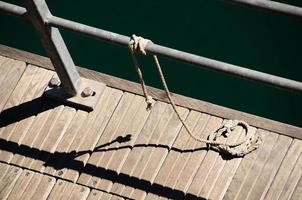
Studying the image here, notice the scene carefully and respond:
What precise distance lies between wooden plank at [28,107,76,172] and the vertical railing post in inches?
6.1

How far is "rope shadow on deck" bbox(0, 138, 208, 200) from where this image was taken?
4016 mm

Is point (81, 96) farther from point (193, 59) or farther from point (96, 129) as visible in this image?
point (193, 59)

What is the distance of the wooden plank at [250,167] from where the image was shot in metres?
3.97

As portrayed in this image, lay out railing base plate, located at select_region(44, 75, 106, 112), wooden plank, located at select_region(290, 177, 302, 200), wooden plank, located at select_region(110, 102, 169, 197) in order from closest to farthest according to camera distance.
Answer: wooden plank, located at select_region(290, 177, 302, 200) → wooden plank, located at select_region(110, 102, 169, 197) → railing base plate, located at select_region(44, 75, 106, 112)

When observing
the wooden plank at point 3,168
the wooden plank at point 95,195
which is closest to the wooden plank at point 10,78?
the wooden plank at point 3,168

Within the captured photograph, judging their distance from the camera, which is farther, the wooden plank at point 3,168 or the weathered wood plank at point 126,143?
the wooden plank at point 3,168

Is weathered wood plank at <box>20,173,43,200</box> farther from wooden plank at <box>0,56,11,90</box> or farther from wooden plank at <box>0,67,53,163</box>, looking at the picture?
wooden plank at <box>0,56,11,90</box>

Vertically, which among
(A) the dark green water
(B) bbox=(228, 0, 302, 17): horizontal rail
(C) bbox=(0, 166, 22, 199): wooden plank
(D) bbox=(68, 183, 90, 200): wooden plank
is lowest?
(C) bbox=(0, 166, 22, 199): wooden plank

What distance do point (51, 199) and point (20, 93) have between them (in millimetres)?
856

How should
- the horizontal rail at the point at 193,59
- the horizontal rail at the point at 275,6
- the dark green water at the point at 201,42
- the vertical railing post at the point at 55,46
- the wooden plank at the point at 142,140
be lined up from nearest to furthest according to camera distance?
the horizontal rail at the point at 275,6 < the horizontal rail at the point at 193,59 < the vertical railing post at the point at 55,46 < the wooden plank at the point at 142,140 < the dark green water at the point at 201,42

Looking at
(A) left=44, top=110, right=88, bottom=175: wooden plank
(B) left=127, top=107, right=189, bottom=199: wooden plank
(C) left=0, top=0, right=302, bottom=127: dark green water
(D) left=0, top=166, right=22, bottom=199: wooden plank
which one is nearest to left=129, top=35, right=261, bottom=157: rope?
(B) left=127, top=107, right=189, bottom=199: wooden plank

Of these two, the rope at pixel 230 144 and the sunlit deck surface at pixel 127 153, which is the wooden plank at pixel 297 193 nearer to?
the sunlit deck surface at pixel 127 153

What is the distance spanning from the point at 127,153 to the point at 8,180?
835 millimetres

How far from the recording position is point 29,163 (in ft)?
13.9
